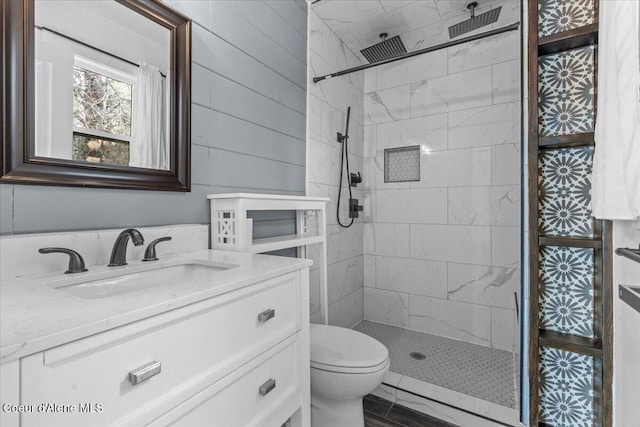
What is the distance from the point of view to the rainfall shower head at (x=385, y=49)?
2361 millimetres

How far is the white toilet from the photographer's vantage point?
1.32 m

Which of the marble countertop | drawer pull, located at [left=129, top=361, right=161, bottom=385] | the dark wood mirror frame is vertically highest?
the dark wood mirror frame

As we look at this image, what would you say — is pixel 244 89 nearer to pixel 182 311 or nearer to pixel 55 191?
pixel 55 191

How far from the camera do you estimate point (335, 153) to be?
8.50 feet

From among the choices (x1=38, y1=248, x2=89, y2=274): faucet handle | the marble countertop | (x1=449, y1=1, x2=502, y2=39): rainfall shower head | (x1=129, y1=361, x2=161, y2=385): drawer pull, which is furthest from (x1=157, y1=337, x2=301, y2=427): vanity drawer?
(x1=449, y1=1, x2=502, y2=39): rainfall shower head

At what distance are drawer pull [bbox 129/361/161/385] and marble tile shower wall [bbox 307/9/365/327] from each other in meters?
1.56

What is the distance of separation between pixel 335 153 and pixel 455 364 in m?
1.79

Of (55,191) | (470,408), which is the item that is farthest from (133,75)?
(470,408)

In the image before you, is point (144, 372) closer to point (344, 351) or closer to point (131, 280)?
point (131, 280)

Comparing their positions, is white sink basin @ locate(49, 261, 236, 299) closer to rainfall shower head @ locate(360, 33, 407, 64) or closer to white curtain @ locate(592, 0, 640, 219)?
white curtain @ locate(592, 0, 640, 219)

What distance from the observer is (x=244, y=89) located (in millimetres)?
1686

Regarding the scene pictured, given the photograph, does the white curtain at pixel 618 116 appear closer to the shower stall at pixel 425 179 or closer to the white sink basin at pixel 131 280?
the white sink basin at pixel 131 280

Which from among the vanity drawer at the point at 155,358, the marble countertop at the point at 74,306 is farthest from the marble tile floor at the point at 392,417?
the marble countertop at the point at 74,306

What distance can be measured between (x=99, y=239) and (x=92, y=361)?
2.04 feet
